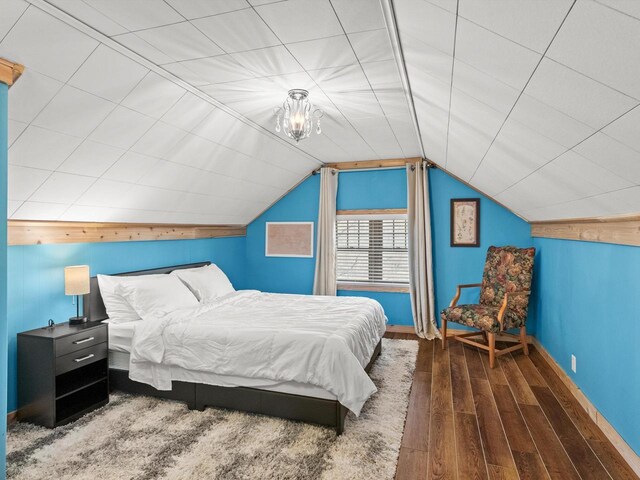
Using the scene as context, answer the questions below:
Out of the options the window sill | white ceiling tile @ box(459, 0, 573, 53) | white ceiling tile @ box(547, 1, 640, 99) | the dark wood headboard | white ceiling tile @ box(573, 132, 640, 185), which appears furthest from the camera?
the window sill

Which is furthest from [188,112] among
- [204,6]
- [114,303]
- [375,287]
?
[375,287]

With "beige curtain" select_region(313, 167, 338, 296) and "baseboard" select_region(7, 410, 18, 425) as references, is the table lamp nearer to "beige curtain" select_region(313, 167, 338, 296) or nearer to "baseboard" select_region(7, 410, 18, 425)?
"baseboard" select_region(7, 410, 18, 425)

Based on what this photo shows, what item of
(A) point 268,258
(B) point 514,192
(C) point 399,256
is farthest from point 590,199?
(A) point 268,258

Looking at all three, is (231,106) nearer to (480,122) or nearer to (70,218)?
(70,218)

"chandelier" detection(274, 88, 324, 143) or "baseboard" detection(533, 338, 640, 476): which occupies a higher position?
"chandelier" detection(274, 88, 324, 143)

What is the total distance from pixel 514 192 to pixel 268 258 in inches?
144

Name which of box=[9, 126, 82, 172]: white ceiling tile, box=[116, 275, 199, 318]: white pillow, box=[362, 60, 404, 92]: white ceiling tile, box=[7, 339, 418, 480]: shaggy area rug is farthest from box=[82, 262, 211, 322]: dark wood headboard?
box=[362, 60, 404, 92]: white ceiling tile

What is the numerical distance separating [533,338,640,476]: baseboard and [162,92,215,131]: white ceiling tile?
370 cm

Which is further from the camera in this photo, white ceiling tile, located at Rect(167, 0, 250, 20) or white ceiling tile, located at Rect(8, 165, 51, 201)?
white ceiling tile, located at Rect(8, 165, 51, 201)

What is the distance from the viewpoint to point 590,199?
2.45 metres

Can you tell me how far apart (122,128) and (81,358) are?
176 centimetres

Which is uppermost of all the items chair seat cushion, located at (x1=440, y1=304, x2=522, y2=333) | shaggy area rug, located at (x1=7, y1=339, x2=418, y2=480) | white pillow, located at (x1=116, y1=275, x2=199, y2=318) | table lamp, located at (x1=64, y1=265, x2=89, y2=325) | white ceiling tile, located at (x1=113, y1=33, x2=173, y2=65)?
white ceiling tile, located at (x1=113, y1=33, x2=173, y2=65)

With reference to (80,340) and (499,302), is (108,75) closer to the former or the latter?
(80,340)

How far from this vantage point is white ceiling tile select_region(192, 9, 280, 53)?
199 cm
